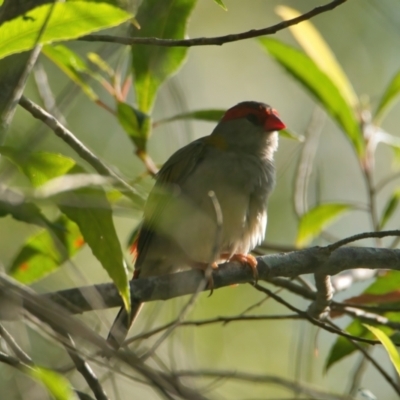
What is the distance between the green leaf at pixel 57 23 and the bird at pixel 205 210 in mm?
1530

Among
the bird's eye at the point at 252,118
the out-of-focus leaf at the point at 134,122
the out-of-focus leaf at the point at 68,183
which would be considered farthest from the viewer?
the bird's eye at the point at 252,118

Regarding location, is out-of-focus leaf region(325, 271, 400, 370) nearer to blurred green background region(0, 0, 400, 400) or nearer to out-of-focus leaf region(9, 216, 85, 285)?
blurred green background region(0, 0, 400, 400)

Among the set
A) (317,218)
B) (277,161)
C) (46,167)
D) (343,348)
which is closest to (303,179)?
(317,218)

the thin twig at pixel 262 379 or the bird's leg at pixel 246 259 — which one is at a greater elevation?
the bird's leg at pixel 246 259

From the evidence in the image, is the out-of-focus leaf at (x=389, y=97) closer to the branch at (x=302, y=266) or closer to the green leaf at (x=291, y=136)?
the green leaf at (x=291, y=136)

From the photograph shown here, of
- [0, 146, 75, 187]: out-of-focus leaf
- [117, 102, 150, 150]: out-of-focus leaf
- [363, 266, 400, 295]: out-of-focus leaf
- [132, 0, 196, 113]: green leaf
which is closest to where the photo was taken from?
[0, 146, 75, 187]: out-of-focus leaf

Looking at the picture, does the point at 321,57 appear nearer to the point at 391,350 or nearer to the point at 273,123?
the point at 273,123

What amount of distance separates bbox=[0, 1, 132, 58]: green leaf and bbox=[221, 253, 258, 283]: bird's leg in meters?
1.38

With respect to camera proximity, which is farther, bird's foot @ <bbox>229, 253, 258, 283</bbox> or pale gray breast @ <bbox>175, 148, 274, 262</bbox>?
pale gray breast @ <bbox>175, 148, 274, 262</bbox>

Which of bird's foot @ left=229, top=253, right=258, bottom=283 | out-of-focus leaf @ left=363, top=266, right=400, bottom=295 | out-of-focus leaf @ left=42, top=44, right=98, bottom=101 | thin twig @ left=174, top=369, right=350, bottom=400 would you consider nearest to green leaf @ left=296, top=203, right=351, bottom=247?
bird's foot @ left=229, top=253, right=258, bottom=283

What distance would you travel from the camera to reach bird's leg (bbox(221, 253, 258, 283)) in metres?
3.20

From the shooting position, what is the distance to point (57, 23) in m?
2.26

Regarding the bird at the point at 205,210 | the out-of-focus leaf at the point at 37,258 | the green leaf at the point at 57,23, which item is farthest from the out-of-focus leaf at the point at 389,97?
the green leaf at the point at 57,23

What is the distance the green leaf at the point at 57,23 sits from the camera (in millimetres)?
Answer: 2240
